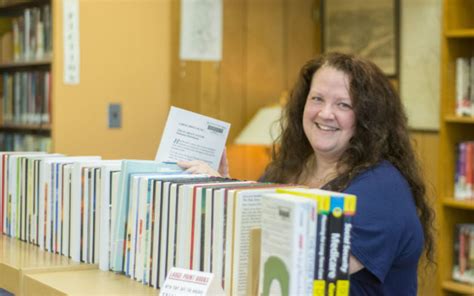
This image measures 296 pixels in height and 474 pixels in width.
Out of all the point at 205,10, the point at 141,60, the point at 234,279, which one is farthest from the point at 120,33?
the point at 234,279

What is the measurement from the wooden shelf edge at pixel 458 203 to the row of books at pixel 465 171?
40mm

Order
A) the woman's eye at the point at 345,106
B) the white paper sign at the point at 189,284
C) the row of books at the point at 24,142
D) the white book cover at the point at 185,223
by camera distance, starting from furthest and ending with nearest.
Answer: the row of books at the point at 24,142
the woman's eye at the point at 345,106
the white book cover at the point at 185,223
the white paper sign at the point at 189,284

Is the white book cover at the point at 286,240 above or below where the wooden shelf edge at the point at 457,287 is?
A: above

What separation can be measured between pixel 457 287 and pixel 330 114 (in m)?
1.85

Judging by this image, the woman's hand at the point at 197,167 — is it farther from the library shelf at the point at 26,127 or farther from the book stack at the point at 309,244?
the library shelf at the point at 26,127

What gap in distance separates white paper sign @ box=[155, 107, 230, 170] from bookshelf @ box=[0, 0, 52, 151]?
89.5 inches

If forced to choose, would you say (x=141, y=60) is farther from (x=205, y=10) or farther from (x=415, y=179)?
(x=415, y=179)

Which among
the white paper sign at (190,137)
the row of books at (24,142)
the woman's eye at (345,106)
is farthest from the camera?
the row of books at (24,142)

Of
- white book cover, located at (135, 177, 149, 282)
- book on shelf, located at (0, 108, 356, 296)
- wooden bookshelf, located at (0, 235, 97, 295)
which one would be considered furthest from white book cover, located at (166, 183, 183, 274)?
wooden bookshelf, located at (0, 235, 97, 295)

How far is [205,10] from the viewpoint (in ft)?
16.4

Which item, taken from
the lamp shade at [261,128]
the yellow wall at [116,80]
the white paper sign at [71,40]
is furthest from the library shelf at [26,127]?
the lamp shade at [261,128]

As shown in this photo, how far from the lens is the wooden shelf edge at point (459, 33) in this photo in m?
3.93

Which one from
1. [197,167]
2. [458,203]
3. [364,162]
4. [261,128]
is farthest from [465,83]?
[197,167]

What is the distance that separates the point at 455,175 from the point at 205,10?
182 cm
